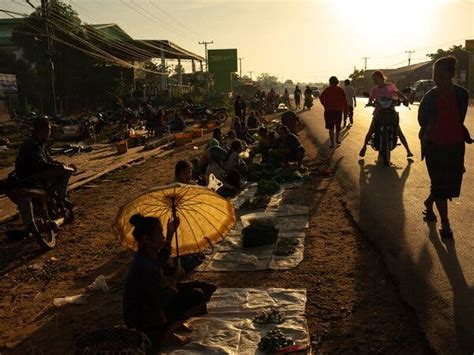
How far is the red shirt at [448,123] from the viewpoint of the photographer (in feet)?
19.8

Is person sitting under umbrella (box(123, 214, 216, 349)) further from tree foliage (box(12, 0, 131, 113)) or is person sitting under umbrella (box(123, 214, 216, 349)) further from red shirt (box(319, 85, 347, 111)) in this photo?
tree foliage (box(12, 0, 131, 113))

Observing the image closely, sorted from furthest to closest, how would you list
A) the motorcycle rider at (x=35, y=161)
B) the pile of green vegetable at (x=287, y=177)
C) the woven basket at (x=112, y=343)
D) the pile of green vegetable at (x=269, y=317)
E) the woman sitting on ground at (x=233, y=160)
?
the pile of green vegetable at (x=287, y=177), the woman sitting on ground at (x=233, y=160), the motorcycle rider at (x=35, y=161), the pile of green vegetable at (x=269, y=317), the woven basket at (x=112, y=343)

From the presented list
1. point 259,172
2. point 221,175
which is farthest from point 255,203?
point 259,172

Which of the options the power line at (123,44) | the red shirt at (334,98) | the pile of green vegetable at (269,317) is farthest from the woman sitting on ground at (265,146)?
the power line at (123,44)

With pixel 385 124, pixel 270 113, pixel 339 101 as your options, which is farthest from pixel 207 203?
pixel 270 113

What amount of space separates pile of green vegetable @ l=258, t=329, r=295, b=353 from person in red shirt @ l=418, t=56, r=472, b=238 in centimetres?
301

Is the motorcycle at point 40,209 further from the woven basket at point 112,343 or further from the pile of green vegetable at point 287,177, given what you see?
the pile of green vegetable at point 287,177

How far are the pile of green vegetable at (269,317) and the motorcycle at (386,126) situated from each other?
7.42 metres

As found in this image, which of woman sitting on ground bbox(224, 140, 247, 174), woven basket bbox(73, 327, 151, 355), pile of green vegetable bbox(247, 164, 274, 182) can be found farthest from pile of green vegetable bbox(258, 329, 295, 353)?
pile of green vegetable bbox(247, 164, 274, 182)

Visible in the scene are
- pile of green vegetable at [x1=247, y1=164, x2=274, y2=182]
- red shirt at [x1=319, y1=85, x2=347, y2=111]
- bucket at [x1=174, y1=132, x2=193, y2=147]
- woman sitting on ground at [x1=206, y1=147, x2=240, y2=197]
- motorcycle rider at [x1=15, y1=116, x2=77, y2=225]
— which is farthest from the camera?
bucket at [x1=174, y1=132, x2=193, y2=147]

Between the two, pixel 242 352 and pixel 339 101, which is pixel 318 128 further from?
pixel 242 352

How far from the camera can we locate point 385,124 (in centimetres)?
1133

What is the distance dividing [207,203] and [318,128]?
58.3 ft

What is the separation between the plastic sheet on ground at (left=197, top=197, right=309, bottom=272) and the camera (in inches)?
235
